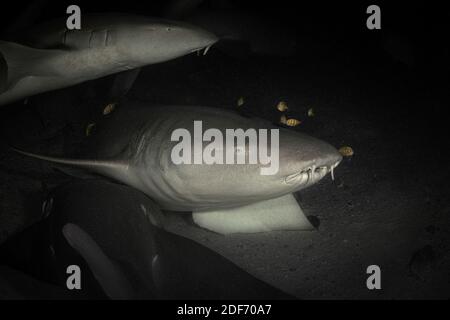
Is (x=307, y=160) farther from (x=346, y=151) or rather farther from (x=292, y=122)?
(x=292, y=122)

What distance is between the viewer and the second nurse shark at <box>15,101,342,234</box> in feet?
5.48

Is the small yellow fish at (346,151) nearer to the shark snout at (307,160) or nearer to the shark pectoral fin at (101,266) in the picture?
the shark snout at (307,160)

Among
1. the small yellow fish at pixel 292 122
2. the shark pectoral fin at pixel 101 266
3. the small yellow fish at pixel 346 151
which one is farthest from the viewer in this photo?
the small yellow fish at pixel 292 122

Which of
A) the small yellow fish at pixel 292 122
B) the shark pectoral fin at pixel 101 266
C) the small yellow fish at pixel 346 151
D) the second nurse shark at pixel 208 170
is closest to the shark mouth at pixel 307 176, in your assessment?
the second nurse shark at pixel 208 170

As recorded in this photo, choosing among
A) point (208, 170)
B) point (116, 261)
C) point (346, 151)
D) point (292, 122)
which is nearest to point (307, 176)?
point (208, 170)

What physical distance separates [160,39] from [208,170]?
3.22ft

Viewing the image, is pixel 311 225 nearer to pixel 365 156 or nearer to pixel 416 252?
pixel 416 252

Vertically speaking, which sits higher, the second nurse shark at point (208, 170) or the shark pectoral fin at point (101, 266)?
the second nurse shark at point (208, 170)

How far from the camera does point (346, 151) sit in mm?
2680

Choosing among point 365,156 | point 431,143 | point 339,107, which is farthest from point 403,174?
point 339,107

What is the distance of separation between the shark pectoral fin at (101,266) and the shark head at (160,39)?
4.01 feet

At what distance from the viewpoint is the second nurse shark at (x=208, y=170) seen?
1.67 metres
